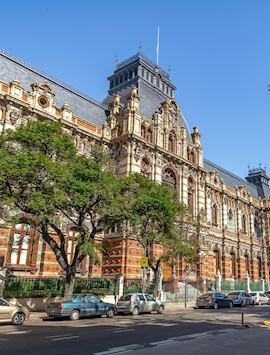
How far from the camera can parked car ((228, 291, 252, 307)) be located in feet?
104

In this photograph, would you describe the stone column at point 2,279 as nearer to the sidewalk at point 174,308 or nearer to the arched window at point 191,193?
the sidewalk at point 174,308

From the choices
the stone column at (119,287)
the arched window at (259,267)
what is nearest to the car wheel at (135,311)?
the stone column at (119,287)

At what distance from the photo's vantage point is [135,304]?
22.3m

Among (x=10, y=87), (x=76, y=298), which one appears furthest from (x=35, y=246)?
(x=10, y=87)

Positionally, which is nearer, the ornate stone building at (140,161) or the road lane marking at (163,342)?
the road lane marking at (163,342)

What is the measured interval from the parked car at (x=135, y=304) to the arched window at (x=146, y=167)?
14.6 meters

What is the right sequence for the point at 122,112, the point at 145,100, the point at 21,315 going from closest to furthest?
the point at 21,315
the point at 122,112
the point at 145,100

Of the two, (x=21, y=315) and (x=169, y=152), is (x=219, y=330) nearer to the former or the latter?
(x=21, y=315)

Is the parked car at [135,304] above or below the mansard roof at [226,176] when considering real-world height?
below

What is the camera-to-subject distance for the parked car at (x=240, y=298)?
104ft

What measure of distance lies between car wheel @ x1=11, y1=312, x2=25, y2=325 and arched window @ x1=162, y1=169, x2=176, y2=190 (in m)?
23.5

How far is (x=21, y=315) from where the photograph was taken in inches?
650

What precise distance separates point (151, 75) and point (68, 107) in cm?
1788

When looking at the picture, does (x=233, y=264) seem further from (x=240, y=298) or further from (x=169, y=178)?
(x=169, y=178)
